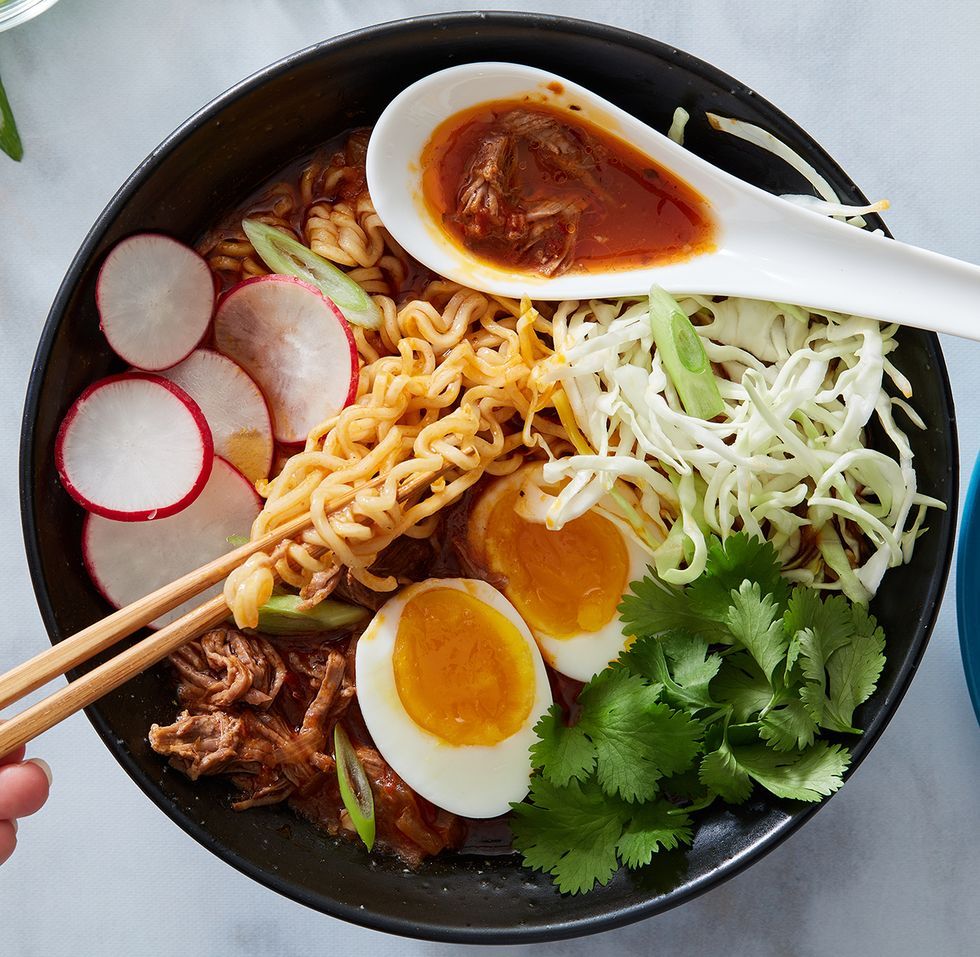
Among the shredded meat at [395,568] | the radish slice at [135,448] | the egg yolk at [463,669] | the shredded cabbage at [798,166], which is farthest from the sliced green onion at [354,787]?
the shredded cabbage at [798,166]

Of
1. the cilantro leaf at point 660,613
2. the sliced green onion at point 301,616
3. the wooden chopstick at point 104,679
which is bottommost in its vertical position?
the cilantro leaf at point 660,613

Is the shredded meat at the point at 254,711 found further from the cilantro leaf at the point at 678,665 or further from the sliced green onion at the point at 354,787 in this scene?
the cilantro leaf at the point at 678,665

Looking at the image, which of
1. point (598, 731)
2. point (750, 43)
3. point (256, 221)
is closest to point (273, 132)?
point (256, 221)

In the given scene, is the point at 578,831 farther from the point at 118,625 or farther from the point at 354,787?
the point at 118,625

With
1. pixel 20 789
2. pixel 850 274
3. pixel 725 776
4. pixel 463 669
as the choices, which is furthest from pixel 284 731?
pixel 850 274

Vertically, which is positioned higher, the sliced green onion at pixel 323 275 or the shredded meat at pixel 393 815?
Result: the sliced green onion at pixel 323 275

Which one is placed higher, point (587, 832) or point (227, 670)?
point (227, 670)
